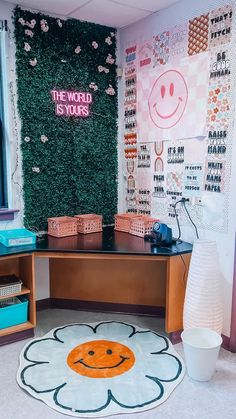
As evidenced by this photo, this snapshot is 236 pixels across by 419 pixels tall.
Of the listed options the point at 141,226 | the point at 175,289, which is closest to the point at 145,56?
the point at 141,226

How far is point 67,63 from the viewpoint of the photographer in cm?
336

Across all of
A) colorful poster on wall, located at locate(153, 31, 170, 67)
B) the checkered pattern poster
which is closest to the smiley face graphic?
the checkered pattern poster

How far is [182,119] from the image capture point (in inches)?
120

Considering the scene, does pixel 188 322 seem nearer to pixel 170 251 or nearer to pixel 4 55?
pixel 170 251

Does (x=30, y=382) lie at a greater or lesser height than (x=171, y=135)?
lesser

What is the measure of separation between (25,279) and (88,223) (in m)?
0.75

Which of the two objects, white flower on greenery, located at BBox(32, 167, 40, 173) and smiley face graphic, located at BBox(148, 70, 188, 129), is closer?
smiley face graphic, located at BBox(148, 70, 188, 129)

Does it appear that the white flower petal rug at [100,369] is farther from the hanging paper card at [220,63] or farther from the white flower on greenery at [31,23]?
the white flower on greenery at [31,23]

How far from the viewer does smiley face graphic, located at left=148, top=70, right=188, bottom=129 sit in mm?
3033

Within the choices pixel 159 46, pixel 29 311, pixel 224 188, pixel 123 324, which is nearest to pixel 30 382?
pixel 29 311

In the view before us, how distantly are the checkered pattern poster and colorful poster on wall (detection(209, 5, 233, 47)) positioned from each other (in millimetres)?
130

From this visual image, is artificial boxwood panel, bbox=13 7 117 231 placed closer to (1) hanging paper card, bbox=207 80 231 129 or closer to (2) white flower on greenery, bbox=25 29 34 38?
(2) white flower on greenery, bbox=25 29 34 38

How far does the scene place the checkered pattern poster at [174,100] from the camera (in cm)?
287

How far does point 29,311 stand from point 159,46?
8.19 feet
